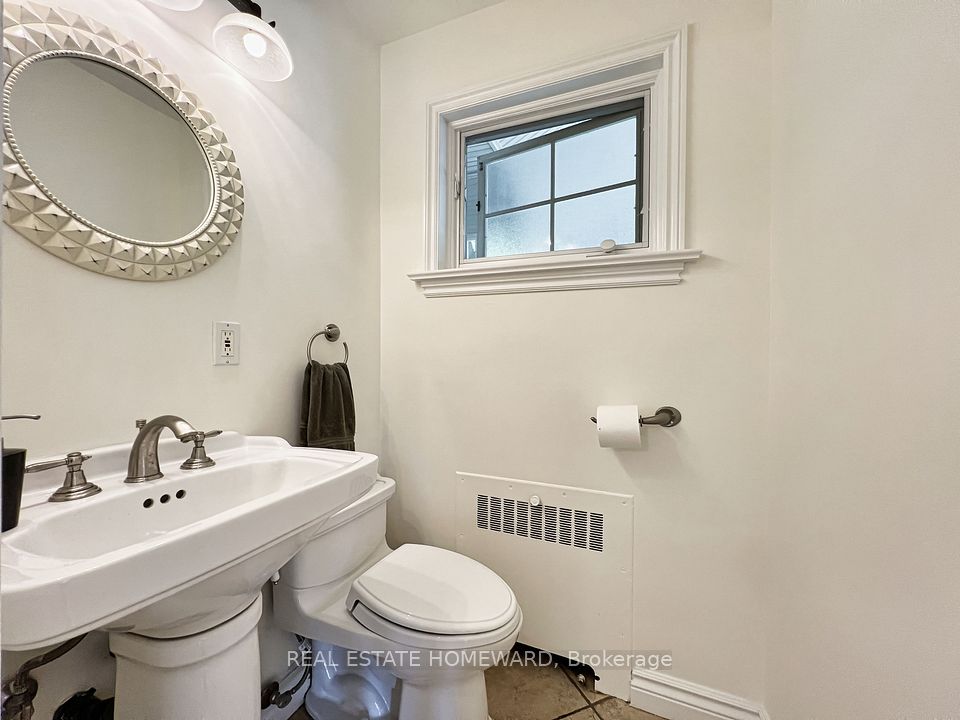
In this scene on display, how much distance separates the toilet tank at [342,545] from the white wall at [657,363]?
320mm

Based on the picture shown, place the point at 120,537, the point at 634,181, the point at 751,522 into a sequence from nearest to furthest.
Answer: the point at 120,537 < the point at 751,522 < the point at 634,181

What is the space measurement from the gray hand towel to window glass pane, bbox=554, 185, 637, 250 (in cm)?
87

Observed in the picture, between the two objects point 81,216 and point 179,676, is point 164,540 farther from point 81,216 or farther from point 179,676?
point 81,216

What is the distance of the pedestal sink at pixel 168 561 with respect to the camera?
0.58 metres

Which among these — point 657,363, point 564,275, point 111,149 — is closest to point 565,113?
point 564,275

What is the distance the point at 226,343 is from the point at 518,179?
1.14 metres

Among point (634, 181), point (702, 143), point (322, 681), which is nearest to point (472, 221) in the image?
point (634, 181)

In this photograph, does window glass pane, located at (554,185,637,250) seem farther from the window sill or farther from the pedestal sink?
the pedestal sink

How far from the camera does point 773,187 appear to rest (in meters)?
1.24

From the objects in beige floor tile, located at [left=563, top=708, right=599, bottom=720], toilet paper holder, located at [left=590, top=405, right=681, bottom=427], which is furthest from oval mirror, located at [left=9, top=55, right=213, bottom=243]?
beige floor tile, located at [left=563, top=708, right=599, bottom=720]

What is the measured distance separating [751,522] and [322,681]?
1.33 m

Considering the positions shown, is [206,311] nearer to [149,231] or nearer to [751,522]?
[149,231]

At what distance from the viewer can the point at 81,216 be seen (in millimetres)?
940

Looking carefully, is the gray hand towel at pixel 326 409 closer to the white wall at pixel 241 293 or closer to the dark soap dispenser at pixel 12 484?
the white wall at pixel 241 293
